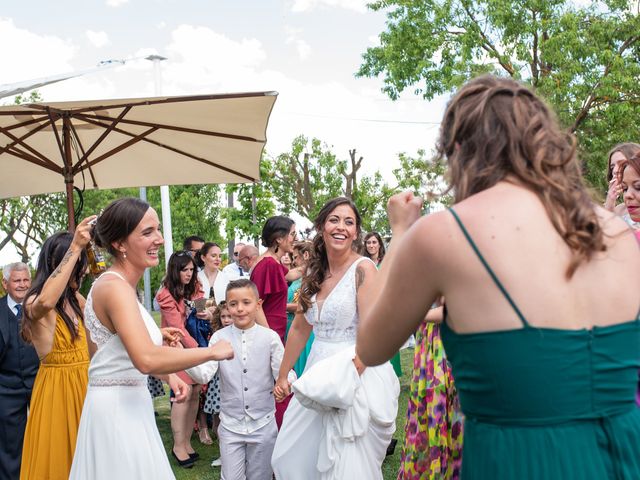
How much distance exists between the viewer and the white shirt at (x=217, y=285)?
32.2ft

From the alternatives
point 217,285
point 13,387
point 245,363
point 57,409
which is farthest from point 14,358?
point 217,285

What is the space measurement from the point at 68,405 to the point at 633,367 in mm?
4082

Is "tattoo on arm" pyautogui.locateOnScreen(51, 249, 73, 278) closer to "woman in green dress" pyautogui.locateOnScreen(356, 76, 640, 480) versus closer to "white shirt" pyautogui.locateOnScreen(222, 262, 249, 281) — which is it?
"woman in green dress" pyautogui.locateOnScreen(356, 76, 640, 480)

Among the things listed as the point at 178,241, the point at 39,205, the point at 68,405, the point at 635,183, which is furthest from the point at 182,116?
the point at 178,241

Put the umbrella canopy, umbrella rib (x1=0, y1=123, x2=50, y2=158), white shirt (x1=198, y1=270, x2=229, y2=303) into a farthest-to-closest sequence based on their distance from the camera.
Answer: white shirt (x1=198, y1=270, x2=229, y2=303), umbrella rib (x1=0, y1=123, x2=50, y2=158), the umbrella canopy

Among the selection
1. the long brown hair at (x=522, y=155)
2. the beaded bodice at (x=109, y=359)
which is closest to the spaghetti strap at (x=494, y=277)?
the long brown hair at (x=522, y=155)

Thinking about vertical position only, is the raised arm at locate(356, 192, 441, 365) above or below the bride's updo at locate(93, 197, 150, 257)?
below

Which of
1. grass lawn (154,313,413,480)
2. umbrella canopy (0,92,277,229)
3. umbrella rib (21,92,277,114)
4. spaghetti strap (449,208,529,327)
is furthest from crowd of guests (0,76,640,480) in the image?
umbrella rib (21,92,277,114)

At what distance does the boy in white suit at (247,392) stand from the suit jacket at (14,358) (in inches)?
57.1

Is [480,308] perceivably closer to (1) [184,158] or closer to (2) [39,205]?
(1) [184,158]

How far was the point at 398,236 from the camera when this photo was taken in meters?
2.36

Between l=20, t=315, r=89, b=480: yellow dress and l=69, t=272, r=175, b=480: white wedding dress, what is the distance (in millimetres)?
1225

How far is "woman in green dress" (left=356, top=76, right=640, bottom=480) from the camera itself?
186 centimetres

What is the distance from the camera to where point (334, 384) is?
14.9ft
